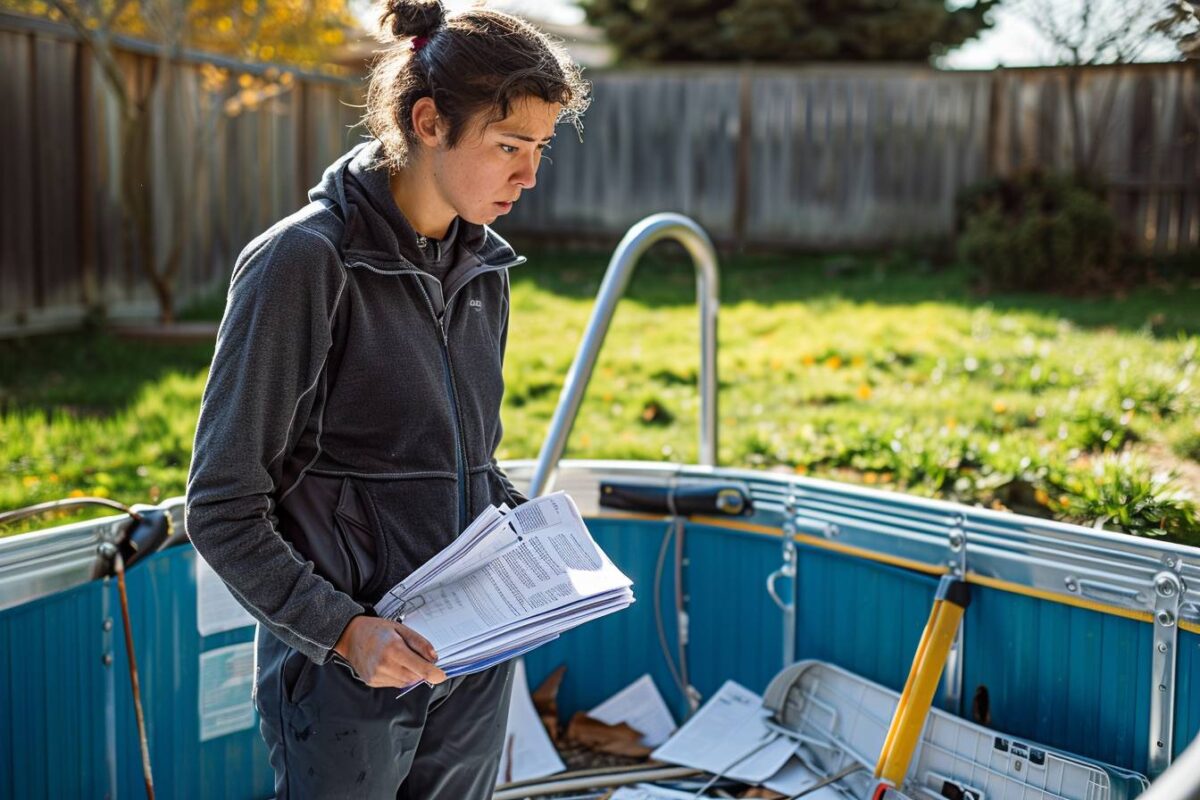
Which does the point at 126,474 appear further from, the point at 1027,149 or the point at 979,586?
the point at 1027,149

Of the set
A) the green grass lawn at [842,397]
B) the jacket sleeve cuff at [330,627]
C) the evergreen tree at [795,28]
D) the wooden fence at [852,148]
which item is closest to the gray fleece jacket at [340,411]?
the jacket sleeve cuff at [330,627]

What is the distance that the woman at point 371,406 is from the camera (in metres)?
1.53

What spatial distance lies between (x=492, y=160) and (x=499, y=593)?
0.58 m

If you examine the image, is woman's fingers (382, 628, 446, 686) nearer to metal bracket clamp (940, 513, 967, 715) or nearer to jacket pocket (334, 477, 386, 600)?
jacket pocket (334, 477, 386, 600)

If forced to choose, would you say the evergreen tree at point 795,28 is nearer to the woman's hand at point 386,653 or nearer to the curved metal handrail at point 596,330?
the curved metal handrail at point 596,330

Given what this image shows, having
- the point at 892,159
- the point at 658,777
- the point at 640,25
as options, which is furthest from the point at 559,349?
the point at 640,25

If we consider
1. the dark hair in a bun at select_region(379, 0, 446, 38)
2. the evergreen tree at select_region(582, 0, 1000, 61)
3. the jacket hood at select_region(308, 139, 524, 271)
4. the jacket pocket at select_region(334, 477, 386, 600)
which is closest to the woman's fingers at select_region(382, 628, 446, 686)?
the jacket pocket at select_region(334, 477, 386, 600)

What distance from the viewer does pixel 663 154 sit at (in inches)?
430

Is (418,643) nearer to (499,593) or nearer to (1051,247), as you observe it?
(499,593)

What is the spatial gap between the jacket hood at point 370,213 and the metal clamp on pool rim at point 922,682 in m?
1.32

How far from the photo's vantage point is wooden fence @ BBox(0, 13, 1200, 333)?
6707 millimetres

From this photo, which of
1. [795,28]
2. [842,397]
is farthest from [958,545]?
[795,28]

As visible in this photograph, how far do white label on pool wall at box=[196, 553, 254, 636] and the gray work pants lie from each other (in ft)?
3.16

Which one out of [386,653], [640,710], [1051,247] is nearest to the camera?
[386,653]
